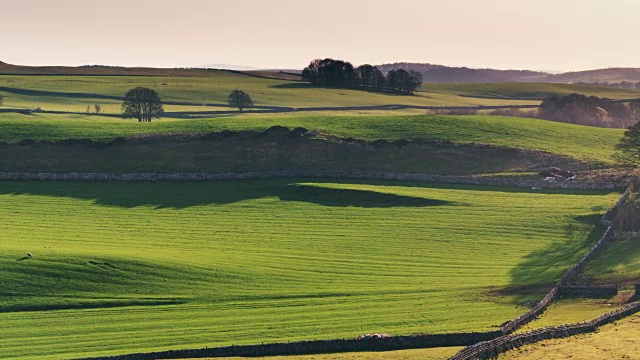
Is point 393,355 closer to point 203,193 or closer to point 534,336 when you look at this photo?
point 534,336

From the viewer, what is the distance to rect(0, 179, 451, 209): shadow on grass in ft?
293

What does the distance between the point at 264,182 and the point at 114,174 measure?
1603cm

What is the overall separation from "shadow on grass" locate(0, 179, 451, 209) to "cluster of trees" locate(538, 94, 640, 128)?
64.9 m

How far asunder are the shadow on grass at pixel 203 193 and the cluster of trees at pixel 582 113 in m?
64.9

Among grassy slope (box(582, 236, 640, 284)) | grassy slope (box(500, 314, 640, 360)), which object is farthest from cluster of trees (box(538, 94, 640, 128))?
Result: grassy slope (box(500, 314, 640, 360))

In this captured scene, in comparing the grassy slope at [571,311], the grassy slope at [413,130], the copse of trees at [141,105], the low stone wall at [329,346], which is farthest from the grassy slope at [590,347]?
the copse of trees at [141,105]

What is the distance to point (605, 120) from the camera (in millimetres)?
148250

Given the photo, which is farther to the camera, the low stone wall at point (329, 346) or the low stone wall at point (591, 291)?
the low stone wall at point (591, 291)

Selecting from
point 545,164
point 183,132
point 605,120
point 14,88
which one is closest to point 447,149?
point 545,164

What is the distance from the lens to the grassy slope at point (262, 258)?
55.5 m

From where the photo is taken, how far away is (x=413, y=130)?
118 metres

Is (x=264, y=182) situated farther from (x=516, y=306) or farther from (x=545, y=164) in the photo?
(x=516, y=306)

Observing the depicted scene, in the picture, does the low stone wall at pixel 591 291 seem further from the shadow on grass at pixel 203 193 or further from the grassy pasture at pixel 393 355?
the shadow on grass at pixel 203 193

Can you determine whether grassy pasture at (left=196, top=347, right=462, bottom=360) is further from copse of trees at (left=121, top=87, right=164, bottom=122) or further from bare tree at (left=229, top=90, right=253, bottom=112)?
bare tree at (left=229, top=90, right=253, bottom=112)
